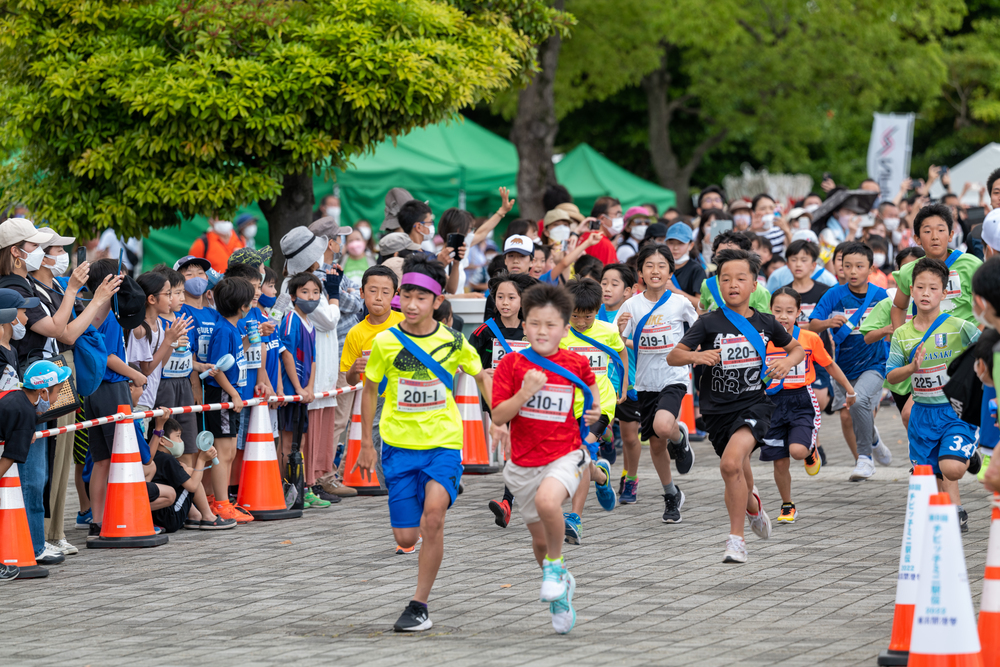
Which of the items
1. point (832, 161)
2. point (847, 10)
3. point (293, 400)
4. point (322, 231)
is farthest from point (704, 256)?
point (832, 161)

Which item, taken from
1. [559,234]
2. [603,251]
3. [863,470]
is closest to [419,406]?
[863,470]

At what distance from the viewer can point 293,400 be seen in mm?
9680

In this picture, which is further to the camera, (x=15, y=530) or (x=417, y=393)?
(x=15, y=530)

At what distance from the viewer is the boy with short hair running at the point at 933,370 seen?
797 cm

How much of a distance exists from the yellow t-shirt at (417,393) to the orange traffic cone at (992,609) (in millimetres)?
2654

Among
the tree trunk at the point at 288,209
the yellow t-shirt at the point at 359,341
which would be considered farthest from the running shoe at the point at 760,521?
the tree trunk at the point at 288,209

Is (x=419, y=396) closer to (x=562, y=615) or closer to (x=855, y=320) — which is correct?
(x=562, y=615)

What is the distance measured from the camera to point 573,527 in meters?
8.16

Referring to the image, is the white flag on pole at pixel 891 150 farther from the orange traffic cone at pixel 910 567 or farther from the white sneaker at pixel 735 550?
the orange traffic cone at pixel 910 567

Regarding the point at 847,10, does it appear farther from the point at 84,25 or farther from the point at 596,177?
the point at 84,25

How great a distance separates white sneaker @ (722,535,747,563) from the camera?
7.56 m

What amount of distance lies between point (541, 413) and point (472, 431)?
5122mm

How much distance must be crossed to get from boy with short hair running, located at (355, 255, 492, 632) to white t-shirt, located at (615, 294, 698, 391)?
3016 mm

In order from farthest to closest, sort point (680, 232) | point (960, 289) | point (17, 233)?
point (680, 232), point (960, 289), point (17, 233)
